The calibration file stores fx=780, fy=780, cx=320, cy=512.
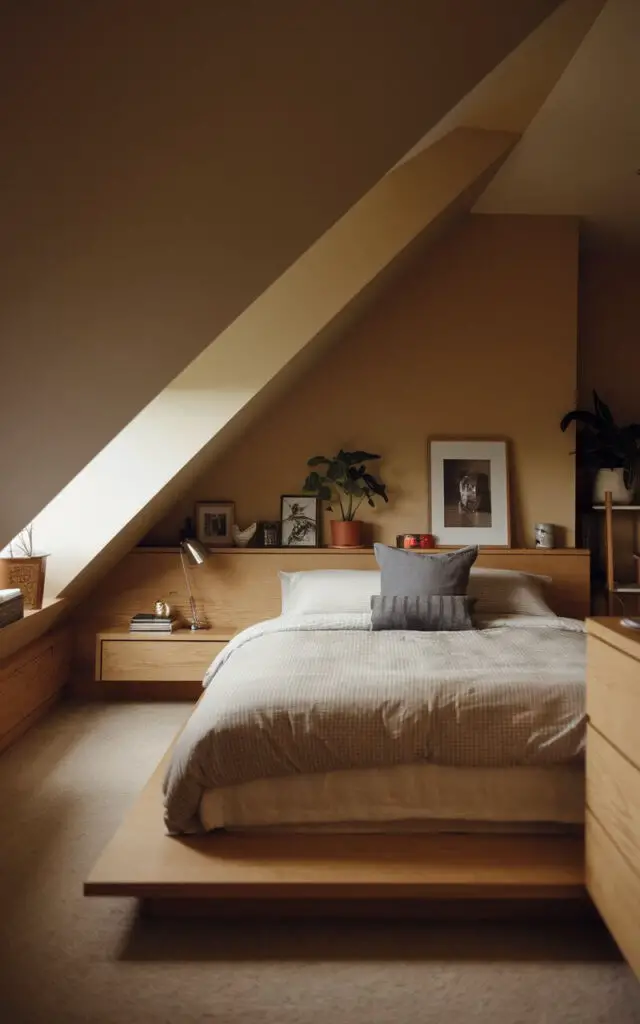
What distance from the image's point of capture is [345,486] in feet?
14.1

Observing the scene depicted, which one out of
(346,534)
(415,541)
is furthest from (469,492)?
(346,534)

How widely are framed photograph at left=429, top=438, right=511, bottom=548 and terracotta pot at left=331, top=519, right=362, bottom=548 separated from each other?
448mm

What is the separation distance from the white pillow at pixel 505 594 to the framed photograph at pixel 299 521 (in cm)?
99

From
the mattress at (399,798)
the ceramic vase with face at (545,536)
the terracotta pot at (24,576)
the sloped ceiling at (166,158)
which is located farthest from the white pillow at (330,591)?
the sloped ceiling at (166,158)

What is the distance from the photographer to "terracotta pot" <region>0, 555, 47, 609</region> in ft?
11.4

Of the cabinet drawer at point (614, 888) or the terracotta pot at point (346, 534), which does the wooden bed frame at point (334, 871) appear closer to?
the cabinet drawer at point (614, 888)

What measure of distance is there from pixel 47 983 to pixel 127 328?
1515 millimetres

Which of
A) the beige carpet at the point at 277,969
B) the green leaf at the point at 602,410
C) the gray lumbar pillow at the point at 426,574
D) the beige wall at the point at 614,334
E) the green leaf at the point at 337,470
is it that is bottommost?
the beige carpet at the point at 277,969

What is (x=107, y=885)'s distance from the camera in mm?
1970

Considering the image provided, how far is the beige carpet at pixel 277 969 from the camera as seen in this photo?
1.73 meters

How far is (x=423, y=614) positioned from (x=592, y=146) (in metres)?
2.11

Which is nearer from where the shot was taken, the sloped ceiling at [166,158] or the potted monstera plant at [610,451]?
the sloped ceiling at [166,158]

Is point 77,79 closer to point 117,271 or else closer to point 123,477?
point 117,271

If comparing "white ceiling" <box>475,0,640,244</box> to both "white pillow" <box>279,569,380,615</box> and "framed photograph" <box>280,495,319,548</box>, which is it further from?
"white pillow" <box>279,569,380,615</box>
